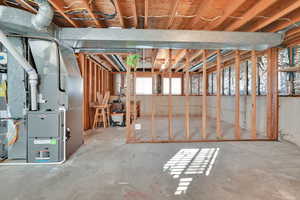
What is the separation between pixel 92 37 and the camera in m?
2.70

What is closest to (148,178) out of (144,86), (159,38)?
(159,38)

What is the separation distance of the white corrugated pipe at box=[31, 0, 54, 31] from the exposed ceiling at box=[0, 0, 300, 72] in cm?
11

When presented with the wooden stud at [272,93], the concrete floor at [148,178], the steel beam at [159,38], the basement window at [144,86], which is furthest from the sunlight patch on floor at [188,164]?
the basement window at [144,86]

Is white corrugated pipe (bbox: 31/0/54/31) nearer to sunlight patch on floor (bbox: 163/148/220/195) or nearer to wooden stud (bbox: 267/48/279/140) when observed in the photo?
sunlight patch on floor (bbox: 163/148/220/195)

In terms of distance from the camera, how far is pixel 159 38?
2799 mm

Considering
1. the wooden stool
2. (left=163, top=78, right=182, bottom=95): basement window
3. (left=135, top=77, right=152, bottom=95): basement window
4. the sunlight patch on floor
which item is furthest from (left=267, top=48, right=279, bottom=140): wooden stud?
(left=135, top=77, right=152, bottom=95): basement window

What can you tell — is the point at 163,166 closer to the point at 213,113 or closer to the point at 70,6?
the point at 70,6

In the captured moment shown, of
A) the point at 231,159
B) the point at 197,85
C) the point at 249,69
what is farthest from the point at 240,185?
A: the point at 197,85

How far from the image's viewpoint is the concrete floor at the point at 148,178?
1677 millimetres

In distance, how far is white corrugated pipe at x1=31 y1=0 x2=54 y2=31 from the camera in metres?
2.05

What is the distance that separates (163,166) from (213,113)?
18.1ft

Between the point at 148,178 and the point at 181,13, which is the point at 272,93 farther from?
the point at 148,178

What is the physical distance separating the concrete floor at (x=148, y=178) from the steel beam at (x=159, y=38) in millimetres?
2088

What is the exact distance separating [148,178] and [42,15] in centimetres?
261
